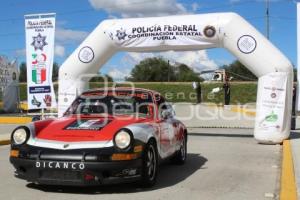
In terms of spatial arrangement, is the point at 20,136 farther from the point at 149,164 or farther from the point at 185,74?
the point at 185,74

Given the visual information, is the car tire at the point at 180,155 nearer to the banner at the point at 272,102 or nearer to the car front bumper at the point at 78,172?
the car front bumper at the point at 78,172

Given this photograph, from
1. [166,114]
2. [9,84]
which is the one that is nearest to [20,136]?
[166,114]

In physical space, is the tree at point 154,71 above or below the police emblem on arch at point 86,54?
above

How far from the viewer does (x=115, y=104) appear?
826 cm

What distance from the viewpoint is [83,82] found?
15.5 meters

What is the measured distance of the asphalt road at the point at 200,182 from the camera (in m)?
6.69

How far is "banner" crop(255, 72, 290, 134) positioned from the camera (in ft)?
43.5

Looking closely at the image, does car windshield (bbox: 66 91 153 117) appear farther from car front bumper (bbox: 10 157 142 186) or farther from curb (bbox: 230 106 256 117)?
curb (bbox: 230 106 256 117)

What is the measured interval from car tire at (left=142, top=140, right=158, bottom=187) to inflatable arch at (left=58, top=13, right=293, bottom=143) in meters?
6.74

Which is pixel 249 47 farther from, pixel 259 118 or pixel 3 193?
pixel 3 193

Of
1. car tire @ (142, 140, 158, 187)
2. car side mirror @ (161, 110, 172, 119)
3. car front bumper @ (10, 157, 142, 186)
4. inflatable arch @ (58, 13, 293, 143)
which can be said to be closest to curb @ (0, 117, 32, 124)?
inflatable arch @ (58, 13, 293, 143)

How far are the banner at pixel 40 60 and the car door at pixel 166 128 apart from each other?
9606 mm

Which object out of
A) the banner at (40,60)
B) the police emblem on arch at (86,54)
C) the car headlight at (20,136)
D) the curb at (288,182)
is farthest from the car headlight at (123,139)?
the banner at (40,60)

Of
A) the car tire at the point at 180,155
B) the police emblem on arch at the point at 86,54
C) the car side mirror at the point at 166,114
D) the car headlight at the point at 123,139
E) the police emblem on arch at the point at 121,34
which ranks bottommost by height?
the car tire at the point at 180,155
